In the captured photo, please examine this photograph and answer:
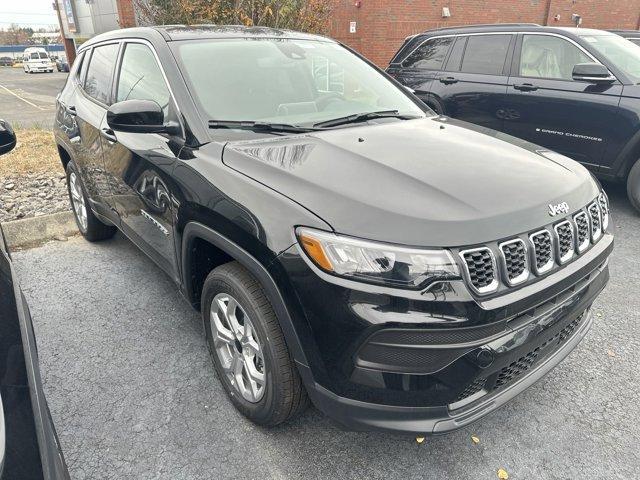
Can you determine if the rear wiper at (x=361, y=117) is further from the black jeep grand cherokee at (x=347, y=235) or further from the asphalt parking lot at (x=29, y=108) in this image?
the asphalt parking lot at (x=29, y=108)

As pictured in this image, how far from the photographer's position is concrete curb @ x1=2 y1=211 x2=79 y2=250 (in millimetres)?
4293

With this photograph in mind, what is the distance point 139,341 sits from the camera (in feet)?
9.62

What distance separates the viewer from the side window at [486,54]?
5664 millimetres

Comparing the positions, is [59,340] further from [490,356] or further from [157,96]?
[490,356]

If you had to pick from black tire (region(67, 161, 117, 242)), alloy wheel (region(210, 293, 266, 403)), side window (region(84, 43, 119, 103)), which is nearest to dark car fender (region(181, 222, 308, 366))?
alloy wheel (region(210, 293, 266, 403))

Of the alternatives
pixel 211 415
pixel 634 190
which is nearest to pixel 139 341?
pixel 211 415

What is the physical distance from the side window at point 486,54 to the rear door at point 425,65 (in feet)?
1.14

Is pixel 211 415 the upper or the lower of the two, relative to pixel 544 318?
lower

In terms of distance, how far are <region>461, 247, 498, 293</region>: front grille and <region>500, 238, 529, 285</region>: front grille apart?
0.06m

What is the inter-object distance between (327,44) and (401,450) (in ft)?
8.69

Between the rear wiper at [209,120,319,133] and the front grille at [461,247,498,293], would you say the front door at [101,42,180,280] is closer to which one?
the rear wiper at [209,120,319,133]

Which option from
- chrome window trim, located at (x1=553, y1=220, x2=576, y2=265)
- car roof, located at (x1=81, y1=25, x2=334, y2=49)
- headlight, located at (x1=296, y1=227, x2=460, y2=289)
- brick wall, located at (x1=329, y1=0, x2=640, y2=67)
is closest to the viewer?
headlight, located at (x1=296, y1=227, x2=460, y2=289)

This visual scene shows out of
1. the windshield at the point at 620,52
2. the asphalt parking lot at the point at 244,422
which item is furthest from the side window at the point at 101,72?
the windshield at the point at 620,52

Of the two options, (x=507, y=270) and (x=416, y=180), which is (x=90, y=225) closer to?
(x=416, y=180)
